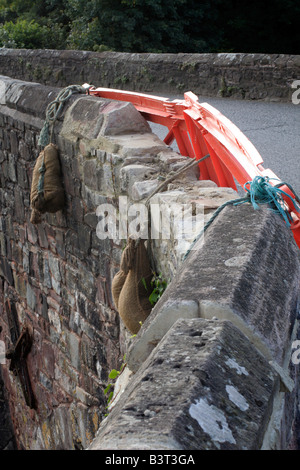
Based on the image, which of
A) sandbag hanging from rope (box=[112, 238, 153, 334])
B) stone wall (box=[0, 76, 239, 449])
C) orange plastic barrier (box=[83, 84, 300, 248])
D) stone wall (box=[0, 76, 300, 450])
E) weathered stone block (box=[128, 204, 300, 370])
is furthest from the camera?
stone wall (box=[0, 76, 239, 449])

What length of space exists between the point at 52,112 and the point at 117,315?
68.0 inches

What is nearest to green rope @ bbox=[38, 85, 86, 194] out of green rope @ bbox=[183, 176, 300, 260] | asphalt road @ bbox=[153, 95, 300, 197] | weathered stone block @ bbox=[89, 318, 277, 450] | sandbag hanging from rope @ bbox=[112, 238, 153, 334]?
sandbag hanging from rope @ bbox=[112, 238, 153, 334]

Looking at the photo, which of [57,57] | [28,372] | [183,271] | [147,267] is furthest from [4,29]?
[183,271]

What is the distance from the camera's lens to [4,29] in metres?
17.3

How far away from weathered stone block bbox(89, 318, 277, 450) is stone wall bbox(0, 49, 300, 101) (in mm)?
7276

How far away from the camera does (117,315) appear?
4.55 meters

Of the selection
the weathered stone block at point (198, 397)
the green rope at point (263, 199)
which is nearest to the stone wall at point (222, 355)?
the weathered stone block at point (198, 397)

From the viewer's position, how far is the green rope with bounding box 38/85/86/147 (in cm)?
510

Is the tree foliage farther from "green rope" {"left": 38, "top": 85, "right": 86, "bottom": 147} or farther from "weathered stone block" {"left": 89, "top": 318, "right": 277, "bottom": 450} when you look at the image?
"weathered stone block" {"left": 89, "top": 318, "right": 277, "bottom": 450}

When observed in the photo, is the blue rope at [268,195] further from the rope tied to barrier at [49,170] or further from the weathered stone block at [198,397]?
the rope tied to barrier at [49,170]

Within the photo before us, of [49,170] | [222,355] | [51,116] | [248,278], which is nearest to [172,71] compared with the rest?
[51,116]

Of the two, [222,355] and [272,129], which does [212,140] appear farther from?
[272,129]
